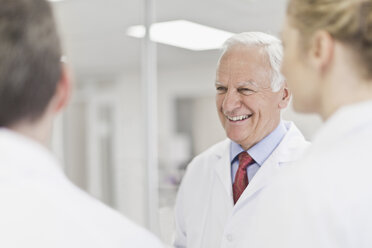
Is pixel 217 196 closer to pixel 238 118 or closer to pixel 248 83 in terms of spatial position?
pixel 238 118

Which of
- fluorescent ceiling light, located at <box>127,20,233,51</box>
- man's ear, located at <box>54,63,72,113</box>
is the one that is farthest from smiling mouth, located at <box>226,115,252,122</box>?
fluorescent ceiling light, located at <box>127,20,233,51</box>

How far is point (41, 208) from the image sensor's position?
2.03 ft

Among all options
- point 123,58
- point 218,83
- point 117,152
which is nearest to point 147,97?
point 218,83

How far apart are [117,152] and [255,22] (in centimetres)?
248

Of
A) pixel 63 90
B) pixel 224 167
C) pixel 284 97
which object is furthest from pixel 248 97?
pixel 63 90

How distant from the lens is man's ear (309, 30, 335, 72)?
78 centimetres

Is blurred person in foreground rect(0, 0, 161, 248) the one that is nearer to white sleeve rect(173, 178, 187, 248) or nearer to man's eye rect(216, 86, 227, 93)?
man's eye rect(216, 86, 227, 93)

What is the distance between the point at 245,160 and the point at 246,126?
0.12m

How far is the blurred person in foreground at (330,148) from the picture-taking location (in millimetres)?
720

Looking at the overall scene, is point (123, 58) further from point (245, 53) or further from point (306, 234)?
point (306, 234)

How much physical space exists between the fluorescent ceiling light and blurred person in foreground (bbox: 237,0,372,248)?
1.91m

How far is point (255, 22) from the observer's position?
90.4 inches

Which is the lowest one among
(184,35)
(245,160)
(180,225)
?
(180,225)

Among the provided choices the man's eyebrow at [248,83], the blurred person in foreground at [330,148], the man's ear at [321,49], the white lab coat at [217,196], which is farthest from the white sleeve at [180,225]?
the man's ear at [321,49]
